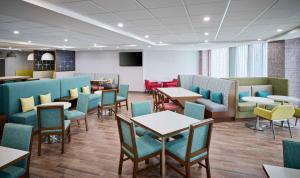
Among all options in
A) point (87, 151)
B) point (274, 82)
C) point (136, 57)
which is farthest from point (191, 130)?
point (136, 57)

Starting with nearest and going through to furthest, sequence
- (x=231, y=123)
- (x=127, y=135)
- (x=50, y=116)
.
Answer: (x=127, y=135) < (x=50, y=116) < (x=231, y=123)

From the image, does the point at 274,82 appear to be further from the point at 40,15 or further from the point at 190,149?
the point at 40,15

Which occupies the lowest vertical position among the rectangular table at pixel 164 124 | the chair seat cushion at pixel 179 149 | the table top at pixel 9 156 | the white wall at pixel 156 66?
the chair seat cushion at pixel 179 149

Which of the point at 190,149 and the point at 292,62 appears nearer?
the point at 190,149

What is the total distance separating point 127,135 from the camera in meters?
Result: 2.49

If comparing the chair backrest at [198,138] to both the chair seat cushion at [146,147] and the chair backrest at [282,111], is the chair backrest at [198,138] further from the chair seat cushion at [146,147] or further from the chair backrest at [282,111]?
the chair backrest at [282,111]

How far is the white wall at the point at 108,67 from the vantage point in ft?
36.7

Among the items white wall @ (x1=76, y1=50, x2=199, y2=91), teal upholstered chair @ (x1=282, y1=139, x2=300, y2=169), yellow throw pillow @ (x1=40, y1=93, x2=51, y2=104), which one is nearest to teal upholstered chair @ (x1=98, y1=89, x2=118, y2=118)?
yellow throw pillow @ (x1=40, y1=93, x2=51, y2=104)

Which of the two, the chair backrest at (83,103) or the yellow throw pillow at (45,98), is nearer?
the chair backrest at (83,103)

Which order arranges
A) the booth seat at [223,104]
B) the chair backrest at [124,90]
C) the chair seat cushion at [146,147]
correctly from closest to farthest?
the chair seat cushion at [146,147] < the booth seat at [223,104] < the chair backrest at [124,90]

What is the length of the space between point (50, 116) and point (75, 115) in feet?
3.18

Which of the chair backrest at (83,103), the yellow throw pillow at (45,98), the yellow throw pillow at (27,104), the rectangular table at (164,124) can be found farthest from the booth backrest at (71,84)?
the rectangular table at (164,124)

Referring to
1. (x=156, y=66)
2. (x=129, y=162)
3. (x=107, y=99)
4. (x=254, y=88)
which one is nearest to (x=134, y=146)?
(x=129, y=162)

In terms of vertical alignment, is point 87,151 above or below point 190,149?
below
